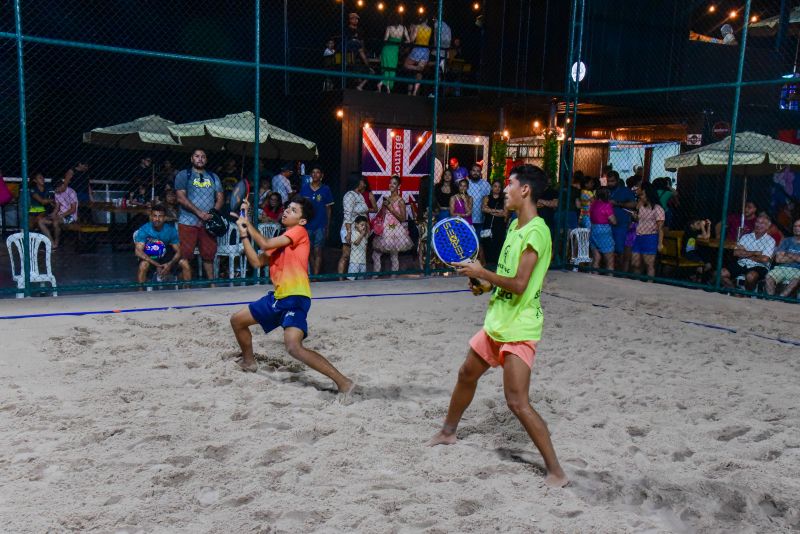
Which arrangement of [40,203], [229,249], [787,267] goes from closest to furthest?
[787,267], [229,249], [40,203]

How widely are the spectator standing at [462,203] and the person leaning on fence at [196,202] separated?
136 inches

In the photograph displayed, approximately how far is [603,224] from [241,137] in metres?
6.04

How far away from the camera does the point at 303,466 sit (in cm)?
384

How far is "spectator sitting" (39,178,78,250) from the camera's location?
13469 mm

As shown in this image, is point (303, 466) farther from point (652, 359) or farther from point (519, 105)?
point (519, 105)

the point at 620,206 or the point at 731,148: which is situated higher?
the point at 731,148

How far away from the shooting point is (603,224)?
449 inches

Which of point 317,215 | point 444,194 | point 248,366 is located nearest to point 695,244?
point 444,194

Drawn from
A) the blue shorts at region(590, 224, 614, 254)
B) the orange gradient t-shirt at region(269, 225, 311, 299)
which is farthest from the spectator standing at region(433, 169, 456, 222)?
the orange gradient t-shirt at region(269, 225, 311, 299)

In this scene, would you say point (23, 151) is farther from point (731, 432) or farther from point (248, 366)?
point (731, 432)

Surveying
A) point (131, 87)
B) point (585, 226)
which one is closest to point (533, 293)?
point (585, 226)

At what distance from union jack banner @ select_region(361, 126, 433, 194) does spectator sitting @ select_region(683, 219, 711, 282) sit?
6.60m

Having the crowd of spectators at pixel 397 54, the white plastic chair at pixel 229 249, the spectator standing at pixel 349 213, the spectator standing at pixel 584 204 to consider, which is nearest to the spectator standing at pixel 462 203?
the spectator standing at pixel 349 213

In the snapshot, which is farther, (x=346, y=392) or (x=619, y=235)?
(x=619, y=235)
